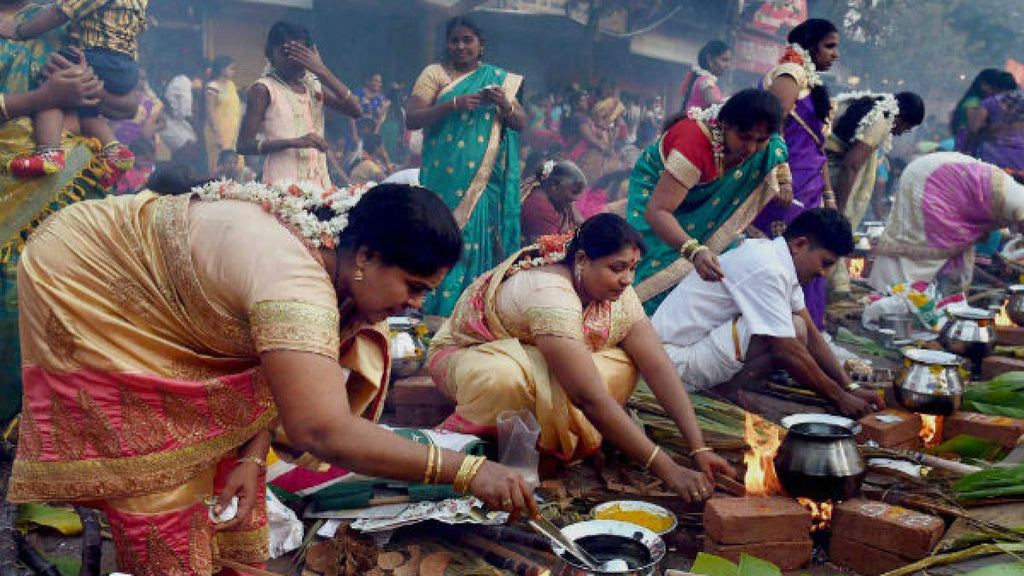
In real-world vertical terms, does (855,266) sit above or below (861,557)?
below

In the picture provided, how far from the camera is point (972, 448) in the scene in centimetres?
353

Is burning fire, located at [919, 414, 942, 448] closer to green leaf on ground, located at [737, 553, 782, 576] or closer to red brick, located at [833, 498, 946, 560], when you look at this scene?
red brick, located at [833, 498, 946, 560]

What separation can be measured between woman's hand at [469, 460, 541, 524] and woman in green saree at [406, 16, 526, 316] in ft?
12.6

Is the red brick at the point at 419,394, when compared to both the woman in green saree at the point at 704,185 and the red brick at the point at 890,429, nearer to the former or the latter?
the woman in green saree at the point at 704,185

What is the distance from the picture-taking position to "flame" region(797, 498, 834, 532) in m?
2.88

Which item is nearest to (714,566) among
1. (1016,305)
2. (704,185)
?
(704,185)

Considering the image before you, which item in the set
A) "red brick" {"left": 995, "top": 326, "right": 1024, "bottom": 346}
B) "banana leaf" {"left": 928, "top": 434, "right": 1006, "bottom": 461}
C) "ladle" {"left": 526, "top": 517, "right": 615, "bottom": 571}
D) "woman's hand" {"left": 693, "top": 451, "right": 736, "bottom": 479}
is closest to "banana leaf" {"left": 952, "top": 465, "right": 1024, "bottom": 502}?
"banana leaf" {"left": 928, "top": 434, "right": 1006, "bottom": 461}

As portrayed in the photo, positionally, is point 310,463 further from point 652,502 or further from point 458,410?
point 652,502

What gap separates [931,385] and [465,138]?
11.2 ft

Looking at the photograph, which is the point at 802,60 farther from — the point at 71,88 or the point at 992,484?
the point at 71,88

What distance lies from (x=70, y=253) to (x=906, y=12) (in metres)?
27.2

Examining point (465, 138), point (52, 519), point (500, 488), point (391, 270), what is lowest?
point (52, 519)

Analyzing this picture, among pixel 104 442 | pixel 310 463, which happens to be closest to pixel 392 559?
pixel 310 463

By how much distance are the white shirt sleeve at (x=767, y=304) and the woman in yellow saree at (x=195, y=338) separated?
240cm
